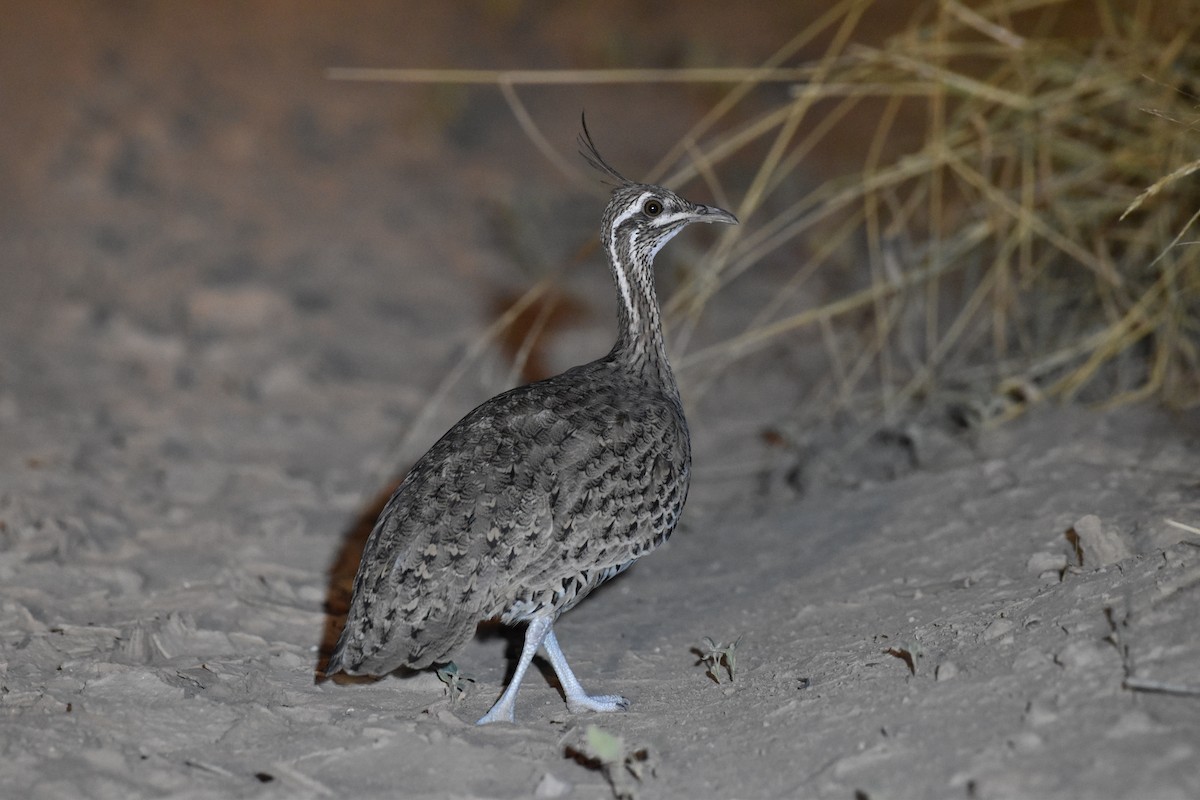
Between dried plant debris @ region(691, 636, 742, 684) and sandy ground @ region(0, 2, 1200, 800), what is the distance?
0.12 ft

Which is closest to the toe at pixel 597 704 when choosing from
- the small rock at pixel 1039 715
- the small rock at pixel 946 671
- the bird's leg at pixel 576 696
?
the bird's leg at pixel 576 696

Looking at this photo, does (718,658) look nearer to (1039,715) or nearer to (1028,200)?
(1039,715)

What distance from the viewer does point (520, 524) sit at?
368 centimetres

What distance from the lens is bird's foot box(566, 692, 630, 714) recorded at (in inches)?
146

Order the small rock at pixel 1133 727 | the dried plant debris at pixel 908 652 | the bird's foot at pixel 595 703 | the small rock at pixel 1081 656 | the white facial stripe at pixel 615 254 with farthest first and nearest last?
the white facial stripe at pixel 615 254 < the bird's foot at pixel 595 703 < the dried plant debris at pixel 908 652 < the small rock at pixel 1081 656 < the small rock at pixel 1133 727

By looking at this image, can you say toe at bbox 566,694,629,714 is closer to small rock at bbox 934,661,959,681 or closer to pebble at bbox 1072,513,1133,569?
small rock at bbox 934,661,959,681

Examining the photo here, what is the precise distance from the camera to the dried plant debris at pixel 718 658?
3.79 metres

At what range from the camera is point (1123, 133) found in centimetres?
538

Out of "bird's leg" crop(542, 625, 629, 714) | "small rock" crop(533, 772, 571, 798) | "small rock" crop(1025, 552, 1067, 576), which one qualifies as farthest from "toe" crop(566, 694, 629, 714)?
"small rock" crop(1025, 552, 1067, 576)

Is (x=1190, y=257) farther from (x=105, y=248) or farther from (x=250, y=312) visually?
(x=105, y=248)

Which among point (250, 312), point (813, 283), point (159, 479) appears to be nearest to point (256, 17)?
point (250, 312)

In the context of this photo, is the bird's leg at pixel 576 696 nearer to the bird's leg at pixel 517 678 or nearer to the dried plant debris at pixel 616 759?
the bird's leg at pixel 517 678

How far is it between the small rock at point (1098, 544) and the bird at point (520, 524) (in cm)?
129

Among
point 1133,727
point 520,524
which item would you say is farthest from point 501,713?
point 1133,727
